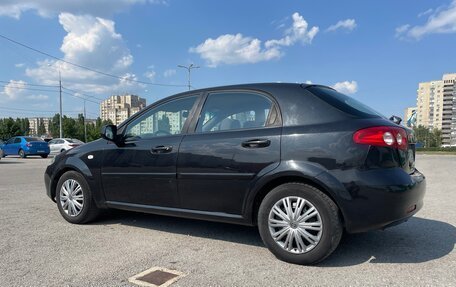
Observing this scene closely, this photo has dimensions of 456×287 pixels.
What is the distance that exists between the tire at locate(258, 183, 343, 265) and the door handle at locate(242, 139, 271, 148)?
43 centimetres

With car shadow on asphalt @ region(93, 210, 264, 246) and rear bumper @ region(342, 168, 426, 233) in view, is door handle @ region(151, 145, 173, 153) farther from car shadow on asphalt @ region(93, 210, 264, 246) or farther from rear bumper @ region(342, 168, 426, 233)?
rear bumper @ region(342, 168, 426, 233)

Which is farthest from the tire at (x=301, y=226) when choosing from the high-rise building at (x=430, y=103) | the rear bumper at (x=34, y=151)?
the high-rise building at (x=430, y=103)

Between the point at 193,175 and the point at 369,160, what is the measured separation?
1791mm

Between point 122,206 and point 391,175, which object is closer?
point 391,175

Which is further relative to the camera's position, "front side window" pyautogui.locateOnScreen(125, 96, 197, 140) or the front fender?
→ the front fender

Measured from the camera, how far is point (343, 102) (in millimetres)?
3719

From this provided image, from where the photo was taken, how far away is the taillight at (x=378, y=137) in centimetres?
329

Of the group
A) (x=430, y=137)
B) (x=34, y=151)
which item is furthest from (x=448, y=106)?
(x=34, y=151)

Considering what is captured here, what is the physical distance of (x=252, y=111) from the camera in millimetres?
3939

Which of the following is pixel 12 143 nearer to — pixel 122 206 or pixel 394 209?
pixel 122 206

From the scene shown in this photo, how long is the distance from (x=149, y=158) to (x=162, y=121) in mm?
495

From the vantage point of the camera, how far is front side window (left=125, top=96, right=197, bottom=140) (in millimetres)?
4422

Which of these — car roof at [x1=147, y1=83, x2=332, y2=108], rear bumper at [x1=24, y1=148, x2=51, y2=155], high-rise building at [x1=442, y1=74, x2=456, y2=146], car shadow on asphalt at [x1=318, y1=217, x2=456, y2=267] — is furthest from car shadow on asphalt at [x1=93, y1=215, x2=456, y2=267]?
high-rise building at [x1=442, y1=74, x2=456, y2=146]

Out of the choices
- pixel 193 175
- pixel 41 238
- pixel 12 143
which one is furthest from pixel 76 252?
pixel 12 143
